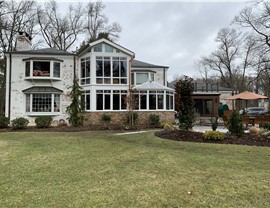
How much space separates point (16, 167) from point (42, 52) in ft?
54.2

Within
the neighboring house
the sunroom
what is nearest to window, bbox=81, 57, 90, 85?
the sunroom

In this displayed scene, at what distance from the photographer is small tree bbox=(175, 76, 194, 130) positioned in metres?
12.2

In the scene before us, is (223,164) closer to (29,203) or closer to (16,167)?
(29,203)

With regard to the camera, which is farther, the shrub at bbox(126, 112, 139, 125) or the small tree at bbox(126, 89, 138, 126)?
the shrub at bbox(126, 112, 139, 125)

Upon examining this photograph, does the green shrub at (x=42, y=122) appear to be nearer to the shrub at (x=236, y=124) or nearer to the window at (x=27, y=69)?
the window at (x=27, y=69)

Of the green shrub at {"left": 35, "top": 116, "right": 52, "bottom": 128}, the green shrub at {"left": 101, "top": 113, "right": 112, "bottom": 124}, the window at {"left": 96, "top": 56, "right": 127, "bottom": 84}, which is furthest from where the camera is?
the window at {"left": 96, "top": 56, "right": 127, "bottom": 84}

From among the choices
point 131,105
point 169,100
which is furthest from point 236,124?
point 169,100

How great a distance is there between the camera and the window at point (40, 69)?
20750 millimetres

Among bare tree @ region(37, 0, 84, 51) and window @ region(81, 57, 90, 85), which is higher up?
bare tree @ region(37, 0, 84, 51)

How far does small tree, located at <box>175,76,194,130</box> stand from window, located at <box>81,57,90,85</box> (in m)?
10.5

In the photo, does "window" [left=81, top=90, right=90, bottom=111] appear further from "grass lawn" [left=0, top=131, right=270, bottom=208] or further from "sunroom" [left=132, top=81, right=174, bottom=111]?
"grass lawn" [left=0, top=131, right=270, bottom=208]

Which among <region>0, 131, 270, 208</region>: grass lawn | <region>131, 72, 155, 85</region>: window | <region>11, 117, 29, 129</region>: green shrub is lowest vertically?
<region>0, 131, 270, 208</region>: grass lawn

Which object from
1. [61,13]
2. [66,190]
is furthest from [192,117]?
[61,13]

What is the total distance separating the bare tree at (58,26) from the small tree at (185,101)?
29.2 m
